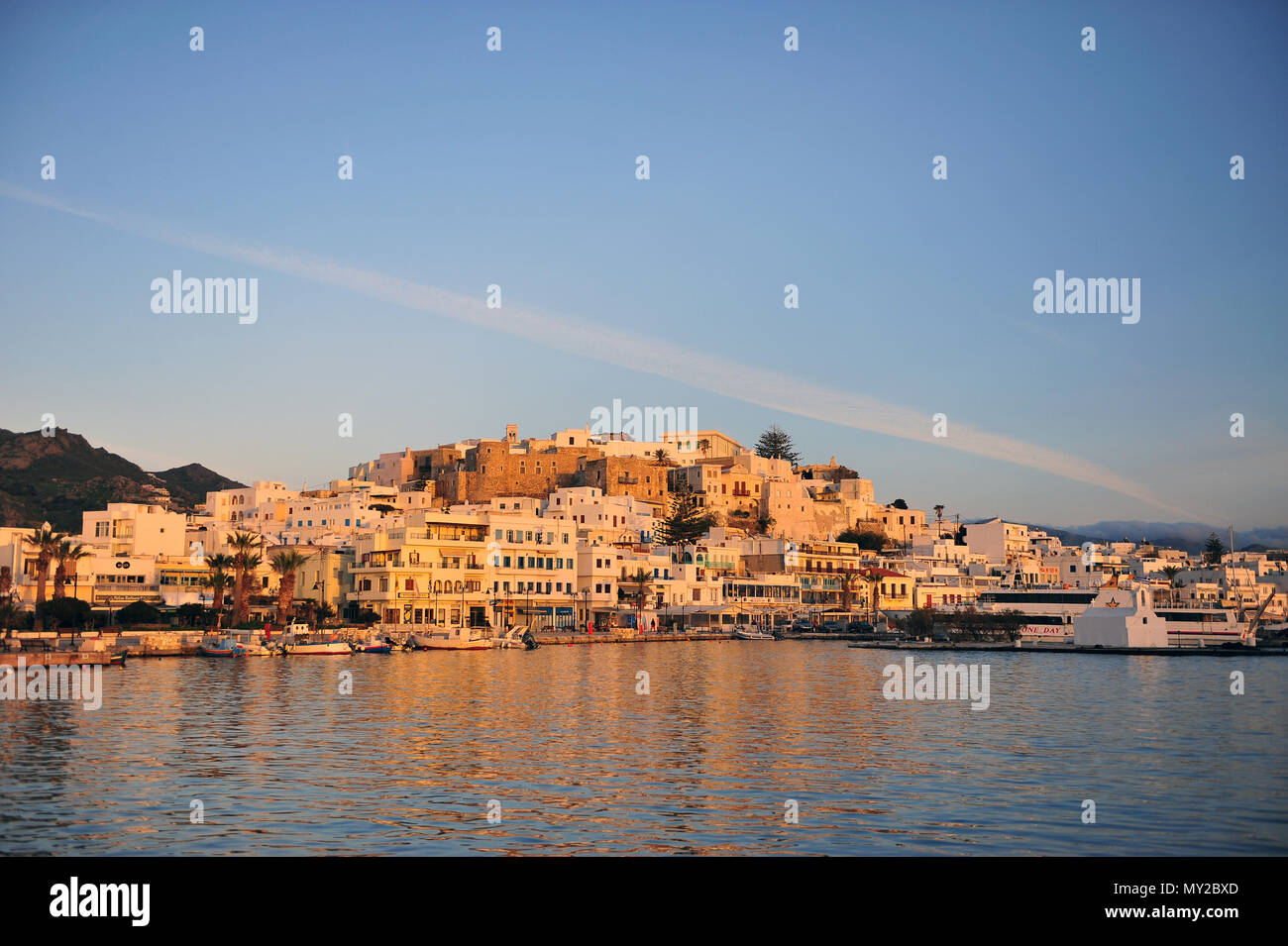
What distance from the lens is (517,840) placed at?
16906 mm

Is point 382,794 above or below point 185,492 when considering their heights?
below

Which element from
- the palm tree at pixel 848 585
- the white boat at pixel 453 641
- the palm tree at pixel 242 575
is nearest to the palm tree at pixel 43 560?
the palm tree at pixel 242 575

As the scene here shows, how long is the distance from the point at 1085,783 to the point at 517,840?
499 inches

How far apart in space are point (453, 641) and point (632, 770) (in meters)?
53.7

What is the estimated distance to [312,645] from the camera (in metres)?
67.2

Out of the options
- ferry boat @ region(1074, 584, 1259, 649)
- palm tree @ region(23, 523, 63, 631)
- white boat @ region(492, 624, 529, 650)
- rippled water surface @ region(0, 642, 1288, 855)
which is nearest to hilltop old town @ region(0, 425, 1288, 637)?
palm tree @ region(23, 523, 63, 631)

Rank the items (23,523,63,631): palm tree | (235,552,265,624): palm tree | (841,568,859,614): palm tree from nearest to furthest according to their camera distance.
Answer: (23,523,63,631): palm tree → (235,552,265,624): palm tree → (841,568,859,614): palm tree

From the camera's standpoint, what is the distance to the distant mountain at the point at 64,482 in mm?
148500

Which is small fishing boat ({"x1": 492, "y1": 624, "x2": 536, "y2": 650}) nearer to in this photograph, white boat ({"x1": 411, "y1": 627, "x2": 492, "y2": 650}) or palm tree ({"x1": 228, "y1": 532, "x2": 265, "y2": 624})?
white boat ({"x1": 411, "y1": 627, "x2": 492, "y2": 650})

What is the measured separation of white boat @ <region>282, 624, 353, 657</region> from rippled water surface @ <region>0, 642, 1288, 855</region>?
18.4 m

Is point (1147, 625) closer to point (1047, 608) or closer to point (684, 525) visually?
point (1047, 608)

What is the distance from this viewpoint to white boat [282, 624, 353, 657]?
218ft
